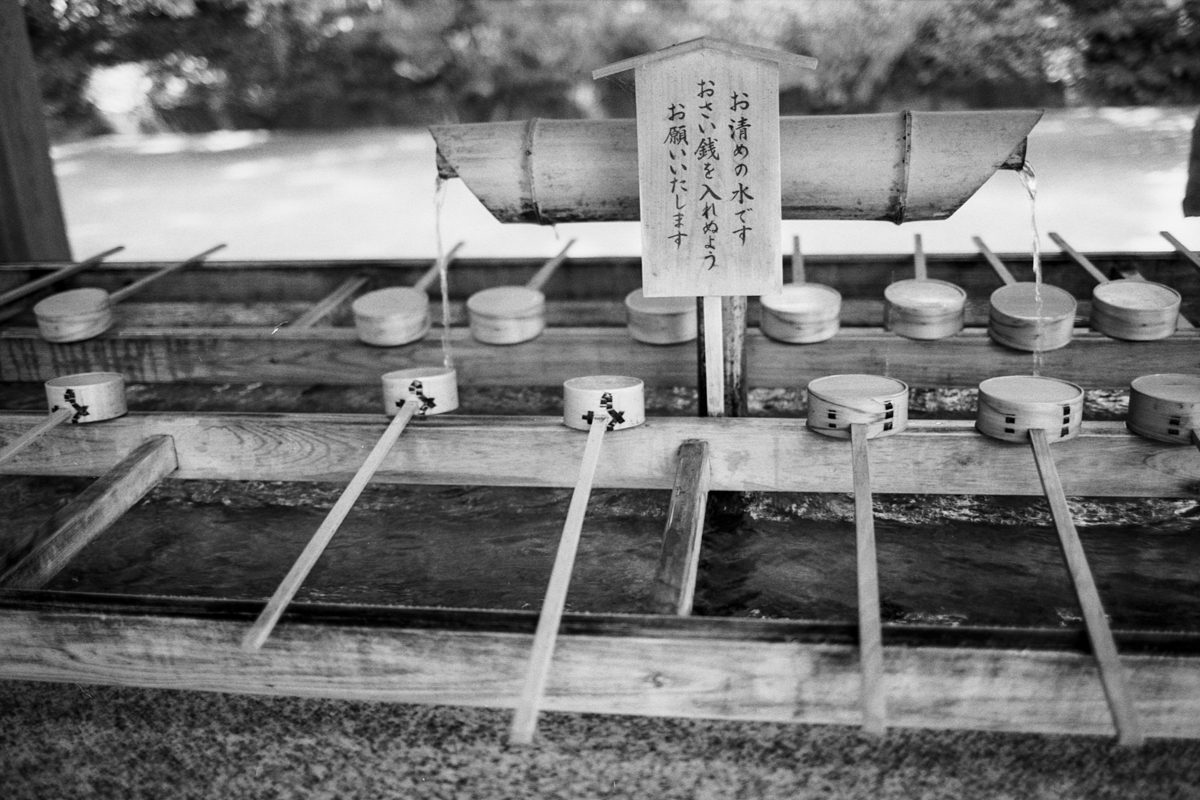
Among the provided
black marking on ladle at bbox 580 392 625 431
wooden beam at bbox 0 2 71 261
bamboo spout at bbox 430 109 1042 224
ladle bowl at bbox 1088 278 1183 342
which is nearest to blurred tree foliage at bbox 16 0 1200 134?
wooden beam at bbox 0 2 71 261

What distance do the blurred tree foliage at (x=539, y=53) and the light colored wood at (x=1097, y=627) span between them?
10798mm

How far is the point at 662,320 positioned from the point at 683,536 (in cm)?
124

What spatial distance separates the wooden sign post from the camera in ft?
7.87

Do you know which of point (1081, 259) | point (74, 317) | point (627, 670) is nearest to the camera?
point (627, 670)

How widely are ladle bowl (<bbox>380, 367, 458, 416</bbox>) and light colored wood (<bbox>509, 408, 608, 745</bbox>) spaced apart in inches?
25.8

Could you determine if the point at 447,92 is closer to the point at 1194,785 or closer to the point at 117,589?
the point at 117,589

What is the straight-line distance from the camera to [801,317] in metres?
3.30

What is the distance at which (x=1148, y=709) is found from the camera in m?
1.71

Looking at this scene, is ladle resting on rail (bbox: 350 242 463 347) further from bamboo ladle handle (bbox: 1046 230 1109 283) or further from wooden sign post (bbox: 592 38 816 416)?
bamboo ladle handle (bbox: 1046 230 1109 283)

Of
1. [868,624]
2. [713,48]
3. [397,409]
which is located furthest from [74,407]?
[868,624]

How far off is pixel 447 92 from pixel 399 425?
12222 millimetres

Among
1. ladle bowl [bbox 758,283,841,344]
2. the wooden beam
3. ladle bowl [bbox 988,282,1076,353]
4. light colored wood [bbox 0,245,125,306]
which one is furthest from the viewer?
the wooden beam

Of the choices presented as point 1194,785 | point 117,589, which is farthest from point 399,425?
point 1194,785

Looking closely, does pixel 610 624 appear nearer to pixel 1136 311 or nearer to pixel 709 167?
pixel 709 167
